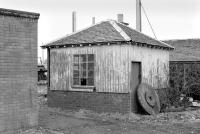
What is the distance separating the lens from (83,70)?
55.9 feet

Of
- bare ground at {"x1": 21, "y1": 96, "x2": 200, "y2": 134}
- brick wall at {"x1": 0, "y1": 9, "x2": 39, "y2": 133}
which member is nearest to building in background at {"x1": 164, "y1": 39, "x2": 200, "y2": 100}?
bare ground at {"x1": 21, "y1": 96, "x2": 200, "y2": 134}

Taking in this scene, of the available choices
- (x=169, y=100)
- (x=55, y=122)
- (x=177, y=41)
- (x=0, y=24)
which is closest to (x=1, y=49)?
(x=0, y=24)

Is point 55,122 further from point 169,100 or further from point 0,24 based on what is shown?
point 169,100

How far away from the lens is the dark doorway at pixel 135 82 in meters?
16.2

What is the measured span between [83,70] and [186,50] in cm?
1258

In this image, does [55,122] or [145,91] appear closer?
[55,122]

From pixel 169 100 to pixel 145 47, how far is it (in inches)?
133

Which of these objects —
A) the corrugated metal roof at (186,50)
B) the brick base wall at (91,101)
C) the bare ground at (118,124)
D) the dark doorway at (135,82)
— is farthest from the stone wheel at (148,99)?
the corrugated metal roof at (186,50)

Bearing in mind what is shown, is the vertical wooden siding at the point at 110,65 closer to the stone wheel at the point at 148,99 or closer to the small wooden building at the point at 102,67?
the small wooden building at the point at 102,67

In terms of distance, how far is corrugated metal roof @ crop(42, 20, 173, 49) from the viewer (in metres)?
16.1

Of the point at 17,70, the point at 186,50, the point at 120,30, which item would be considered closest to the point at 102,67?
the point at 120,30

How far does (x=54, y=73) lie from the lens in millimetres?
18062

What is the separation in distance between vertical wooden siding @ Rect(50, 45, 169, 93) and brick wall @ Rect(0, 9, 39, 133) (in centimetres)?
582

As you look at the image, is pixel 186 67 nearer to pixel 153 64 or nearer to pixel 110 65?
pixel 153 64
